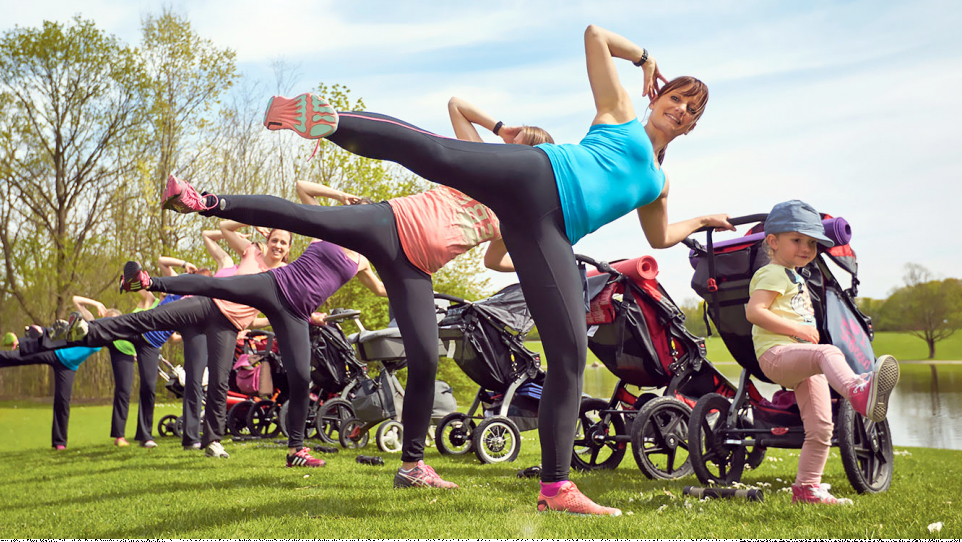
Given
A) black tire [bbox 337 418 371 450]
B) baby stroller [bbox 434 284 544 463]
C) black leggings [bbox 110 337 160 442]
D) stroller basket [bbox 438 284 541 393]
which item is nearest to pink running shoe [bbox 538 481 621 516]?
baby stroller [bbox 434 284 544 463]

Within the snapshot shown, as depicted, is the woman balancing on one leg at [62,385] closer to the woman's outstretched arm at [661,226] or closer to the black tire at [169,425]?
the black tire at [169,425]

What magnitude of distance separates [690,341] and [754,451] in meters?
0.78

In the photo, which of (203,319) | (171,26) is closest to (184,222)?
(171,26)

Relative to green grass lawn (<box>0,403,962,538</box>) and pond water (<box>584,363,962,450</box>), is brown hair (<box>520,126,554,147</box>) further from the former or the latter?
green grass lawn (<box>0,403,962,538</box>)

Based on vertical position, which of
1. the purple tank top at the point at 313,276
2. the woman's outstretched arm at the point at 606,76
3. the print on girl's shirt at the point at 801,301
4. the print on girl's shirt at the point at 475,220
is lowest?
the print on girl's shirt at the point at 801,301

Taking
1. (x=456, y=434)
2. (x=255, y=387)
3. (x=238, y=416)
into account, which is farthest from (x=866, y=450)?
(x=238, y=416)

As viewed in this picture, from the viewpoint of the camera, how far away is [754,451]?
4.63 m

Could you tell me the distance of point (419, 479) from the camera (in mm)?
3654

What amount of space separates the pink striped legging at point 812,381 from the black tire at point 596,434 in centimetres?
159

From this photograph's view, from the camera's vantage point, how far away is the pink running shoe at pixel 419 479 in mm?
3650

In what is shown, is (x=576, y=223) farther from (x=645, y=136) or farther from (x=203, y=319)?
(x=203, y=319)

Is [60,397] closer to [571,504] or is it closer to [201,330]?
[201,330]

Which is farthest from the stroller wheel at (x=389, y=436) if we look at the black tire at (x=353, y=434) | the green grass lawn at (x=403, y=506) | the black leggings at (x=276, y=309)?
the black leggings at (x=276, y=309)

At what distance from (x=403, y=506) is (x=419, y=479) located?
53cm
